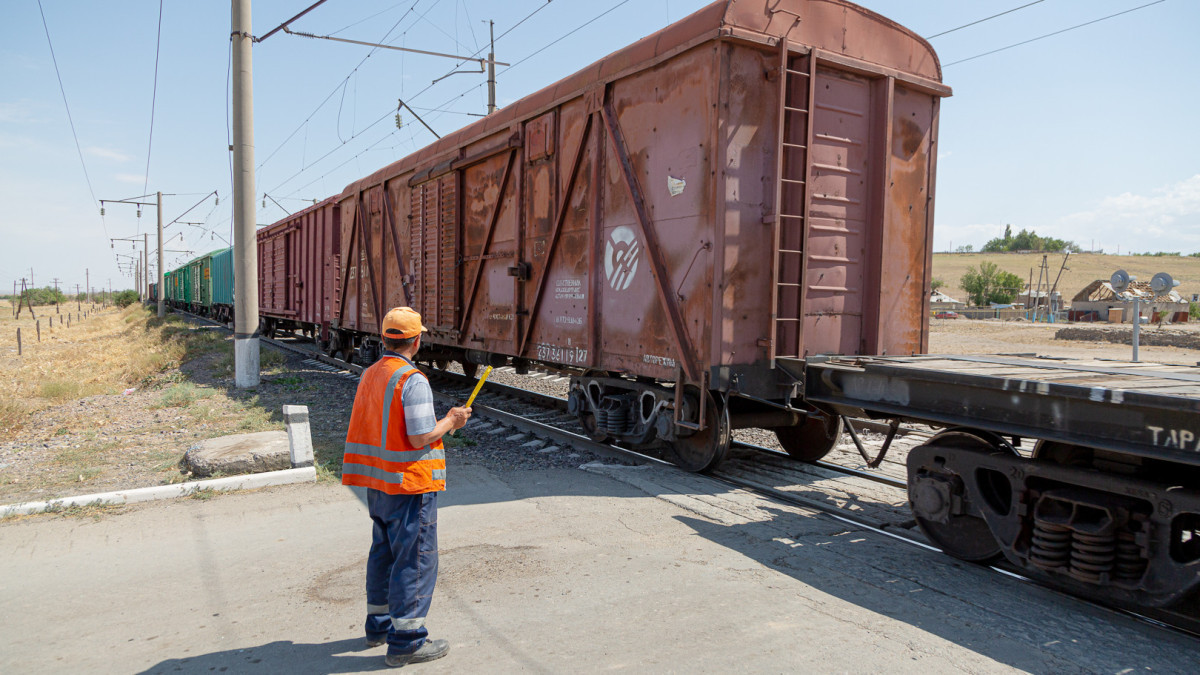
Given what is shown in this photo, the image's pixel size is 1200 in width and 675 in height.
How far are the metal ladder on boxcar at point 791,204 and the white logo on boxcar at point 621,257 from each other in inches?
54.6

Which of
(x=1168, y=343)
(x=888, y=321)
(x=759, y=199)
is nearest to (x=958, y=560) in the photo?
(x=888, y=321)

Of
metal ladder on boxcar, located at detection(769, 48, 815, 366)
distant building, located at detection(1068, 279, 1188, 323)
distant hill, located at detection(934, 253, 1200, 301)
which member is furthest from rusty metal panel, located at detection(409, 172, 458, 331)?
distant hill, located at detection(934, 253, 1200, 301)

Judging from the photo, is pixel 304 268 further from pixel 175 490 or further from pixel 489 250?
pixel 175 490

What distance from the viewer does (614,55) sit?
23.6 feet

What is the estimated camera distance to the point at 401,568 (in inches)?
131

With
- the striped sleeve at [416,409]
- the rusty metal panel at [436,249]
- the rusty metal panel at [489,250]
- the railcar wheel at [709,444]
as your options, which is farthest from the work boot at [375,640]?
the rusty metal panel at [436,249]

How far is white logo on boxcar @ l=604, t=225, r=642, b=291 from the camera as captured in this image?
6898 mm

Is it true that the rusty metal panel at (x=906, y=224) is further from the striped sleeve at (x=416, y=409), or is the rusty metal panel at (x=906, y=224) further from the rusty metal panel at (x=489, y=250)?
the striped sleeve at (x=416, y=409)

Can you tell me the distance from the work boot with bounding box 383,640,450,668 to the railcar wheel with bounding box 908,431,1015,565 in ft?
10.5

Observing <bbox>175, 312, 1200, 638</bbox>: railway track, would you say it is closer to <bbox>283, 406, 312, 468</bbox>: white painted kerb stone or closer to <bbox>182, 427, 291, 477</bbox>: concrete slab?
<bbox>283, 406, 312, 468</bbox>: white painted kerb stone

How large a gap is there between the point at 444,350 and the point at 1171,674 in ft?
37.4

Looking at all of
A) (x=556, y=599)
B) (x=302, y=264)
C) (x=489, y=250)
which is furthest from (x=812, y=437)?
(x=302, y=264)

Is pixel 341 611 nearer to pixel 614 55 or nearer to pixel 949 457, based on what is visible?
pixel 949 457

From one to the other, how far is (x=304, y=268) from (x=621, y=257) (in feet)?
48.3
